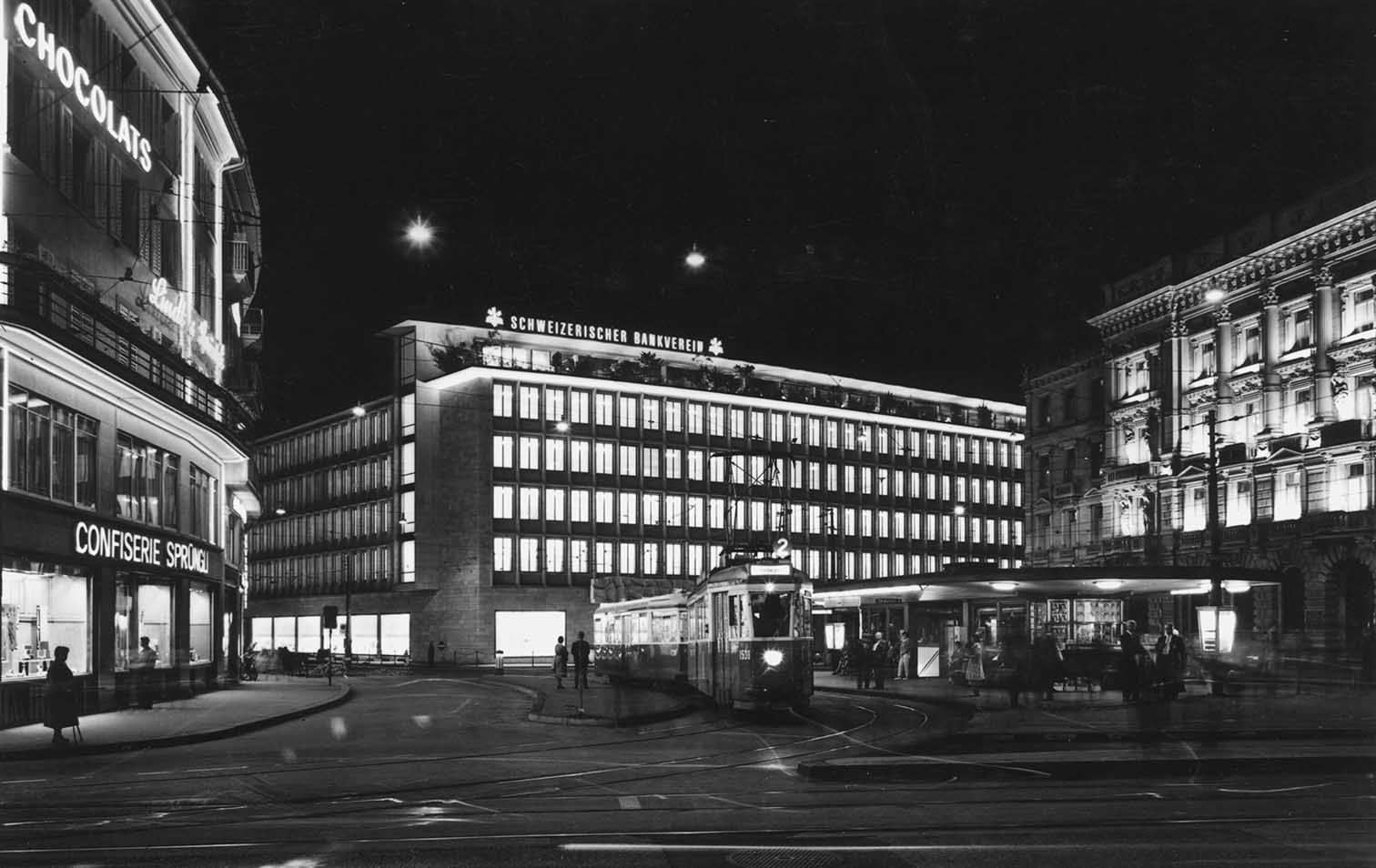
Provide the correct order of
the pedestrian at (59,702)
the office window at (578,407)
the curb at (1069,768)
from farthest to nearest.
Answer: the office window at (578,407), the pedestrian at (59,702), the curb at (1069,768)

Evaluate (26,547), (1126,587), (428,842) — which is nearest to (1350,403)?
(1126,587)

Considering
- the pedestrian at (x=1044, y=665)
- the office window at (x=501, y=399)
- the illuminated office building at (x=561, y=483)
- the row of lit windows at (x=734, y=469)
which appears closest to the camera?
the pedestrian at (x=1044, y=665)

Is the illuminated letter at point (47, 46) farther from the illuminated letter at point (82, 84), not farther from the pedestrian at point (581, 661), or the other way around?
the pedestrian at point (581, 661)

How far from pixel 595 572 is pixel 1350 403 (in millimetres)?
46389

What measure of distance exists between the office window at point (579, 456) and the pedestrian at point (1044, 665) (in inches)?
2214

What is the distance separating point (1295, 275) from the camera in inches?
2447

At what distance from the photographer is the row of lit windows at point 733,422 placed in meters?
86.5

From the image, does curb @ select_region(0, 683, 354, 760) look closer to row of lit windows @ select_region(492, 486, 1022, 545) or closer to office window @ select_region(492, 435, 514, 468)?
row of lit windows @ select_region(492, 486, 1022, 545)

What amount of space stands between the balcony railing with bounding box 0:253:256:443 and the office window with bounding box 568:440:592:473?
157 feet

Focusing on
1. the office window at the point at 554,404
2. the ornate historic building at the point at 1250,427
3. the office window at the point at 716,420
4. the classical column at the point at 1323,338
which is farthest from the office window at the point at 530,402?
the classical column at the point at 1323,338

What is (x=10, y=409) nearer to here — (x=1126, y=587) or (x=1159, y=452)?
(x=1126, y=587)

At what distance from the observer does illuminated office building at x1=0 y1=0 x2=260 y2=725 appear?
26156 mm

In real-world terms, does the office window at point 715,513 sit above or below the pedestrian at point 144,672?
above

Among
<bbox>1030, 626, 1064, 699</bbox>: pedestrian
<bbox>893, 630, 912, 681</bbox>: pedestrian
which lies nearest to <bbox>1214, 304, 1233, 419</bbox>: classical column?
<bbox>893, 630, 912, 681</bbox>: pedestrian
